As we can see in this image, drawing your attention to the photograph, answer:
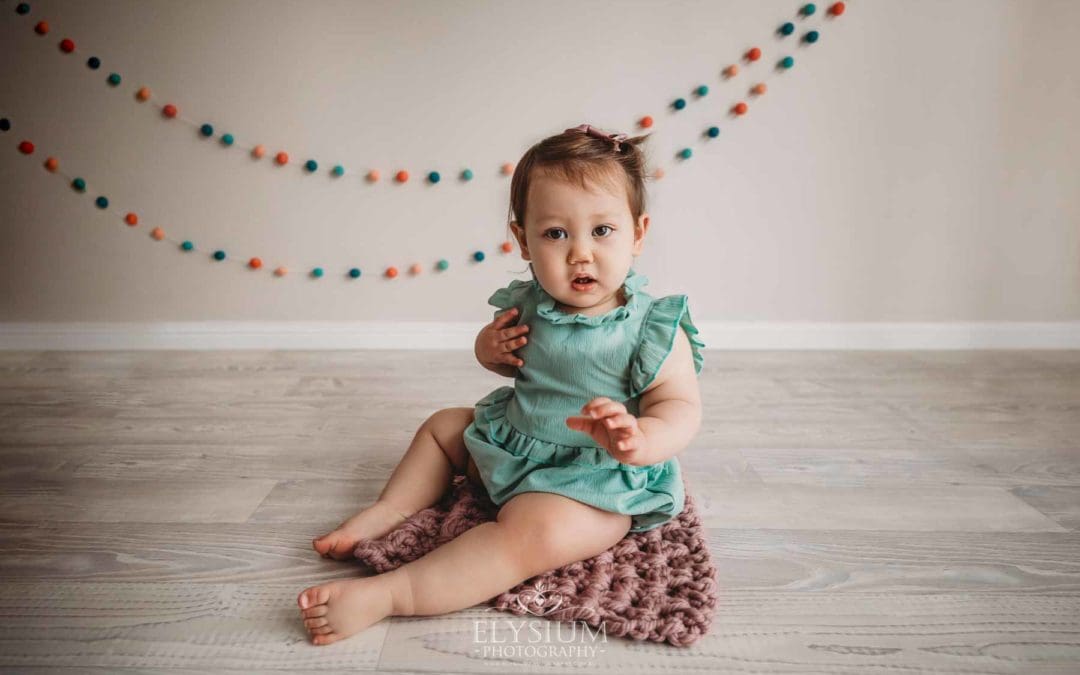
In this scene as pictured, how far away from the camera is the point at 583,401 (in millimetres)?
843

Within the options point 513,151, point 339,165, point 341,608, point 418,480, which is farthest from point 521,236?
point 339,165

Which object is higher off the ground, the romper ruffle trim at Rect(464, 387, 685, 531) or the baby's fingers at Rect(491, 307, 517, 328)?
the baby's fingers at Rect(491, 307, 517, 328)

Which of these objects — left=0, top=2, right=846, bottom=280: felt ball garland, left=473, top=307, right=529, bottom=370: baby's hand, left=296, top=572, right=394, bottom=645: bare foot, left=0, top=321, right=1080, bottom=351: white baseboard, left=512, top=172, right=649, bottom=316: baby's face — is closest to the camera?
left=296, top=572, right=394, bottom=645: bare foot

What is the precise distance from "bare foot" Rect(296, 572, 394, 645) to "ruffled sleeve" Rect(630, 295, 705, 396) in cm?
37

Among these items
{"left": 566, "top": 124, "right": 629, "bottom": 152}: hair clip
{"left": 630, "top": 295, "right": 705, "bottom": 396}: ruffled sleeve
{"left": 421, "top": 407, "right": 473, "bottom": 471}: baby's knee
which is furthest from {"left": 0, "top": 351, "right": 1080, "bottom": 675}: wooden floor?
{"left": 566, "top": 124, "right": 629, "bottom": 152}: hair clip

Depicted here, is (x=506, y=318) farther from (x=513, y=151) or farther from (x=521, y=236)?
(x=513, y=151)

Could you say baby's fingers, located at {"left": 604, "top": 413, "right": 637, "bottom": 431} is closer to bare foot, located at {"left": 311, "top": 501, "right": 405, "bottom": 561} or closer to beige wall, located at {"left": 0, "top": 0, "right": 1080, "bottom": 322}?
bare foot, located at {"left": 311, "top": 501, "right": 405, "bottom": 561}

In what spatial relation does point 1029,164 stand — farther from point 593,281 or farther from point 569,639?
point 569,639

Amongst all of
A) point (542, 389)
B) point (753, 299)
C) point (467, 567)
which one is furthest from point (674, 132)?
point (467, 567)

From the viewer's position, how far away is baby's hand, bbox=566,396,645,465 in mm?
683

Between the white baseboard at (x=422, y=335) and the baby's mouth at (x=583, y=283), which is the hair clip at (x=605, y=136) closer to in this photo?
the baby's mouth at (x=583, y=283)

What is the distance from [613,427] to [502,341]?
0.26m

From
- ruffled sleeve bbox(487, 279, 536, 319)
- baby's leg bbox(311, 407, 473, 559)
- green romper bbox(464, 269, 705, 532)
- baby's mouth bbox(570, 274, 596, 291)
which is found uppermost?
baby's mouth bbox(570, 274, 596, 291)

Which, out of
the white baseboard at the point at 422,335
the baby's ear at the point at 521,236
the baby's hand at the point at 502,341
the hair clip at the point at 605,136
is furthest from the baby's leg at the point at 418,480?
the white baseboard at the point at 422,335
